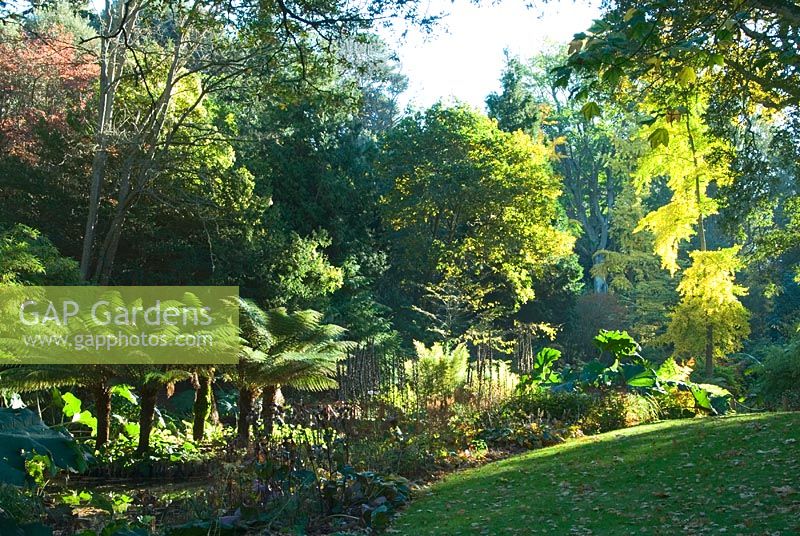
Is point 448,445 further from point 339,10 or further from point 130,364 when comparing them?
point 339,10

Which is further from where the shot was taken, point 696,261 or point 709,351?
point 696,261

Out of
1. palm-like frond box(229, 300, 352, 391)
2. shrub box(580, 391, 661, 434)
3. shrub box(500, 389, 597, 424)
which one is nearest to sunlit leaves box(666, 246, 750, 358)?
shrub box(580, 391, 661, 434)

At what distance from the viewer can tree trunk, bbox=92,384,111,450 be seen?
8.88 metres

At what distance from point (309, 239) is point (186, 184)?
3.14 m

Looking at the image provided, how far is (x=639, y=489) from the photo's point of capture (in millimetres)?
5543

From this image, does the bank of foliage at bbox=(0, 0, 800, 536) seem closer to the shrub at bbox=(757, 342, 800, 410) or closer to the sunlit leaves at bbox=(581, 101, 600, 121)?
the shrub at bbox=(757, 342, 800, 410)

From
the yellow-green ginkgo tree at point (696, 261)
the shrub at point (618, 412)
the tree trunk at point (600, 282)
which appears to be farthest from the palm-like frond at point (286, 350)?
the tree trunk at point (600, 282)

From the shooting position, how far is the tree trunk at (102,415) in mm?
8875

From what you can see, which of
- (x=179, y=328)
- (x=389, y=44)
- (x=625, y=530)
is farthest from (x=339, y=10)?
(x=625, y=530)

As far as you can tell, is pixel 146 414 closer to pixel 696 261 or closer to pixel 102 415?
pixel 102 415

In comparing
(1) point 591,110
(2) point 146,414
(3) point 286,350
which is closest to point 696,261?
(3) point 286,350

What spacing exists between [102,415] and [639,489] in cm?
627

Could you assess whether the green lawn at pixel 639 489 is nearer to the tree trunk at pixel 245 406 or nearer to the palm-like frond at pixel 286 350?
the tree trunk at pixel 245 406

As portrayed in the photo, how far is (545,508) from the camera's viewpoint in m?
5.27
